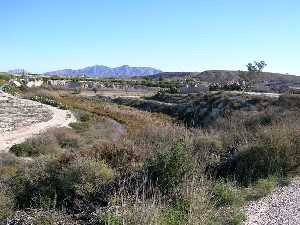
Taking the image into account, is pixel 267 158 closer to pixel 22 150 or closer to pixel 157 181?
pixel 157 181

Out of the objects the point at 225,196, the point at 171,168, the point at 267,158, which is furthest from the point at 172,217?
the point at 267,158

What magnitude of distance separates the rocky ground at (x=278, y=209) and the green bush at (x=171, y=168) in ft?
5.66

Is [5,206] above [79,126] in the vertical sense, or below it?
above

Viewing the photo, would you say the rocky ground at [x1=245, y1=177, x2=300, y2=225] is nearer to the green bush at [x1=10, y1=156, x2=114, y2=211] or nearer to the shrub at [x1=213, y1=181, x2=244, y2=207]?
the shrub at [x1=213, y1=181, x2=244, y2=207]

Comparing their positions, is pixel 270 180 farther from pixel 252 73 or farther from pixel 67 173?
pixel 252 73

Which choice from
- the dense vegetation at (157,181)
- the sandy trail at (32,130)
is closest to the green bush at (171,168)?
the dense vegetation at (157,181)

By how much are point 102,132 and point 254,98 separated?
2065 cm

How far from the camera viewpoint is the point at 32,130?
40188mm

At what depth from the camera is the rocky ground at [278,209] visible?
1159 centimetres

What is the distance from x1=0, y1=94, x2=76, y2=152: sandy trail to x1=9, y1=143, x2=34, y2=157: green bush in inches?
18.8

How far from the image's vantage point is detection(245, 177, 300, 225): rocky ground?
11594 mm

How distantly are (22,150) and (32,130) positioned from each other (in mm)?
10320

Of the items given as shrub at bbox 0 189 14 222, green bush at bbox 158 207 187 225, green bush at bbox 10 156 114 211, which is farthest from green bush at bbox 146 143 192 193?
shrub at bbox 0 189 14 222

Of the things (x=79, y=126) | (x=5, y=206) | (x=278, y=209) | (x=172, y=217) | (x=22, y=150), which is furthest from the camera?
(x=79, y=126)
